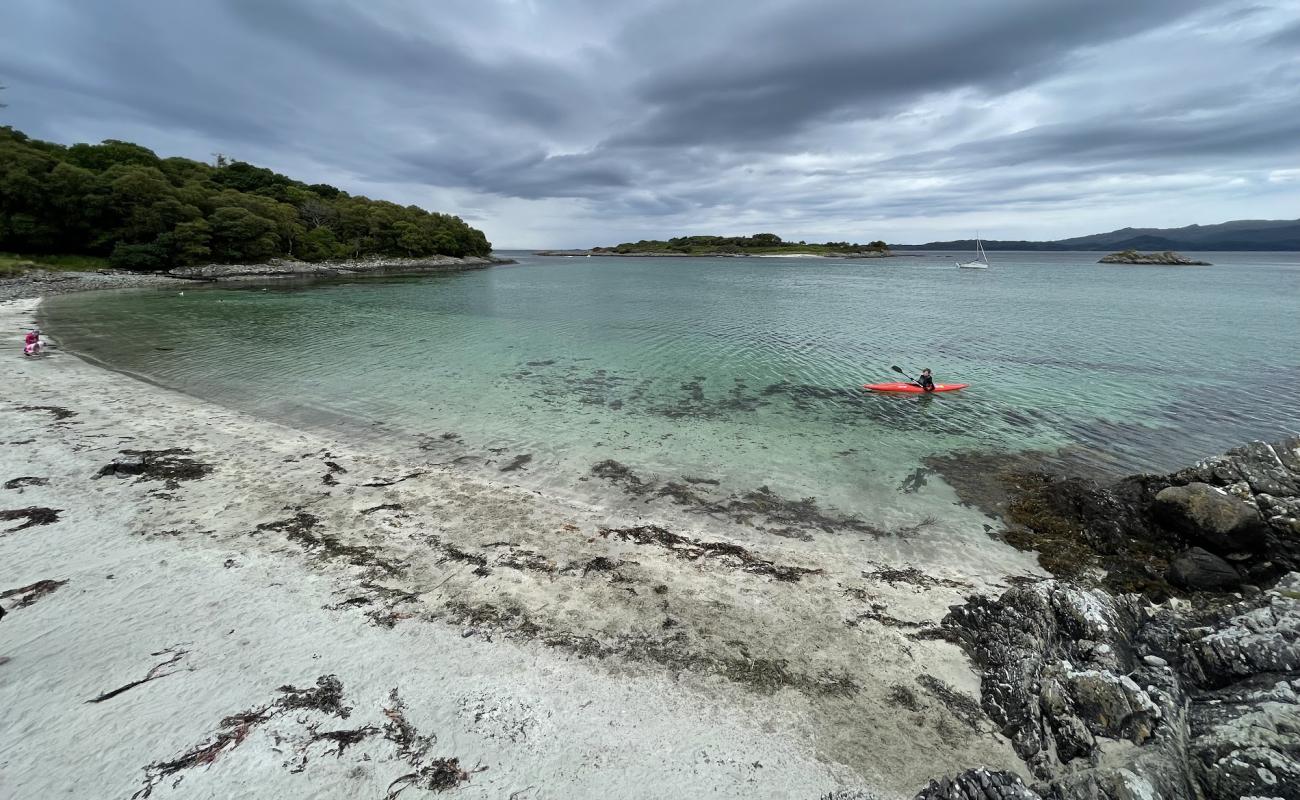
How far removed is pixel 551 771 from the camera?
464 centimetres

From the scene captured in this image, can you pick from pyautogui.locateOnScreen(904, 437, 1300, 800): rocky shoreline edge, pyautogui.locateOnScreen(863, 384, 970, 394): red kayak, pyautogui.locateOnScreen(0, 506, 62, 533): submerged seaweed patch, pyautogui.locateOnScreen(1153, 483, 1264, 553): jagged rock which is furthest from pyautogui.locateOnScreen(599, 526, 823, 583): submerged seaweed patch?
pyautogui.locateOnScreen(863, 384, 970, 394): red kayak

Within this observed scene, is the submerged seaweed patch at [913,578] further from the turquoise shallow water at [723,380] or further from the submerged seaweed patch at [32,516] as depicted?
the submerged seaweed patch at [32,516]

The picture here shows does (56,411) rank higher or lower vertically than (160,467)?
higher

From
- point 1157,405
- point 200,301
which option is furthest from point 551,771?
point 200,301

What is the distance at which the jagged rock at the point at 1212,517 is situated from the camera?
26.9 feet

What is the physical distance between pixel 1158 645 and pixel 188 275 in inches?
3361

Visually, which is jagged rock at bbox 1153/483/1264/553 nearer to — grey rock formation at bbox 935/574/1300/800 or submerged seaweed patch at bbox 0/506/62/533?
grey rock formation at bbox 935/574/1300/800

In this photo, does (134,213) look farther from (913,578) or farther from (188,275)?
(913,578)

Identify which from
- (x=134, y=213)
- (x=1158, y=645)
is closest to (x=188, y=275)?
(x=134, y=213)

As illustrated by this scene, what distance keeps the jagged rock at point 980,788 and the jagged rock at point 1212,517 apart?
25.2 ft

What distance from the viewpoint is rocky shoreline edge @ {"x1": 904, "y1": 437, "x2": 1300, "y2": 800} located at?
13.9 ft

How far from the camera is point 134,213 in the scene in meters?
61.0

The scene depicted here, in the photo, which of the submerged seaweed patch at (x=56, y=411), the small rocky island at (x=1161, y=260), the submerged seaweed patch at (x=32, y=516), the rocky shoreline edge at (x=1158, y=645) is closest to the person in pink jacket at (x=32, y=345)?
the submerged seaweed patch at (x=56, y=411)

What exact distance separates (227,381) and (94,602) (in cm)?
1559
